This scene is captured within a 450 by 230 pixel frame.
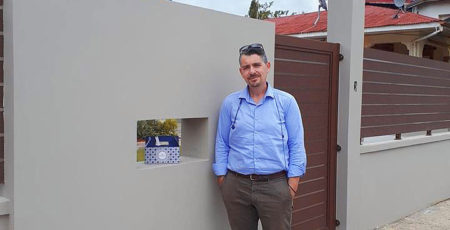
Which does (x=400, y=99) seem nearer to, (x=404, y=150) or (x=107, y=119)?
(x=404, y=150)

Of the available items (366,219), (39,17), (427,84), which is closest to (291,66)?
(366,219)

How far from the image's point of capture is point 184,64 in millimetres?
3611

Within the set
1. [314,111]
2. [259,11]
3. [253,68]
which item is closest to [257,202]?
[253,68]

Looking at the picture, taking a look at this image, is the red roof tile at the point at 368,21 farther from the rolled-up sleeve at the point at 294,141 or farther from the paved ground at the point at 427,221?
the rolled-up sleeve at the point at 294,141

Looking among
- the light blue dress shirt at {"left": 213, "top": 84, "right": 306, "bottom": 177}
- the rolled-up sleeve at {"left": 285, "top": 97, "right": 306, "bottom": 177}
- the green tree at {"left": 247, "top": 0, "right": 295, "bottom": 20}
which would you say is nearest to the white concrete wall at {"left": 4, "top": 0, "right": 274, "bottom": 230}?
the light blue dress shirt at {"left": 213, "top": 84, "right": 306, "bottom": 177}

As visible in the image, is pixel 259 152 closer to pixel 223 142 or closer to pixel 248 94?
pixel 223 142

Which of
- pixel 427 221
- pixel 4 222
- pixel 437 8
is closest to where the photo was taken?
pixel 4 222

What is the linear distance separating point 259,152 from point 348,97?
7.62 feet

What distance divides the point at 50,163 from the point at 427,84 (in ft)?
20.6

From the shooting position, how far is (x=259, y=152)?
3.52 metres

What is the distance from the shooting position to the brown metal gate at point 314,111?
4.89 meters

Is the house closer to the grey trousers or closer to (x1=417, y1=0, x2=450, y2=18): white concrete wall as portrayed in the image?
(x1=417, y1=0, x2=450, y2=18): white concrete wall

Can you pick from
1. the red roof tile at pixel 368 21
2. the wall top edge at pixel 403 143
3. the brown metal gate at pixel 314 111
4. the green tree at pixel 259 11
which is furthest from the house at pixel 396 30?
the green tree at pixel 259 11

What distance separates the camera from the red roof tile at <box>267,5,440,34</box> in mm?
11344
